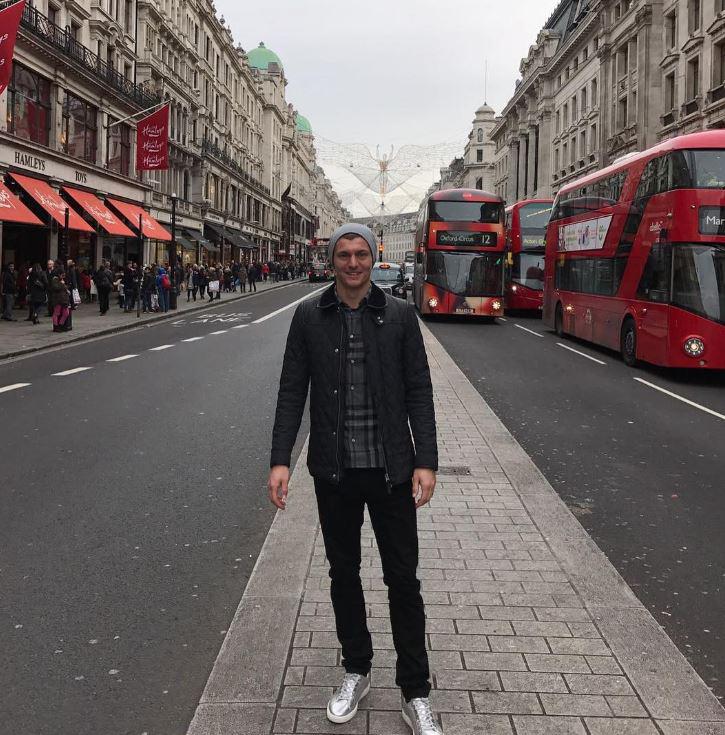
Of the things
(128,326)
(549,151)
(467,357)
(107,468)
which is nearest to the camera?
(107,468)

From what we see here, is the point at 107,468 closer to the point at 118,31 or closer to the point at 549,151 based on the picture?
the point at 118,31

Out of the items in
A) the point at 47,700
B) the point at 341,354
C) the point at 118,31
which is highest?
the point at 118,31

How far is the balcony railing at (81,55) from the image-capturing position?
94.2 feet

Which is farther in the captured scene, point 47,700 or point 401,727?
point 47,700

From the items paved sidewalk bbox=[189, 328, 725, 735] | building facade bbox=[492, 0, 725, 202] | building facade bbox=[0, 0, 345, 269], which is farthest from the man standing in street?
building facade bbox=[492, 0, 725, 202]

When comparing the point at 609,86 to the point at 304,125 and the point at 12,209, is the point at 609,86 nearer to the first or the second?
the point at 12,209

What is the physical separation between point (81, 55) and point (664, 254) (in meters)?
27.3

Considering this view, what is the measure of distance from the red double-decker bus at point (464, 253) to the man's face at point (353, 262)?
2444 cm

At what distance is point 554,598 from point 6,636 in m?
2.61

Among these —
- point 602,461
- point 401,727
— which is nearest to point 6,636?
point 401,727

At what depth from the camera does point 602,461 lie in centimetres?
801

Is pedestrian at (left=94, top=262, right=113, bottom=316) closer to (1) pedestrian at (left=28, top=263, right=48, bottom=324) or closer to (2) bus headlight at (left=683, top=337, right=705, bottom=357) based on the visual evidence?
(1) pedestrian at (left=28, top=263, right=48, bottom=324)

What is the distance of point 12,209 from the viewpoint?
24969 mm

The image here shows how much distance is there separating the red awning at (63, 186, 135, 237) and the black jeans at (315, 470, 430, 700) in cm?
3127
